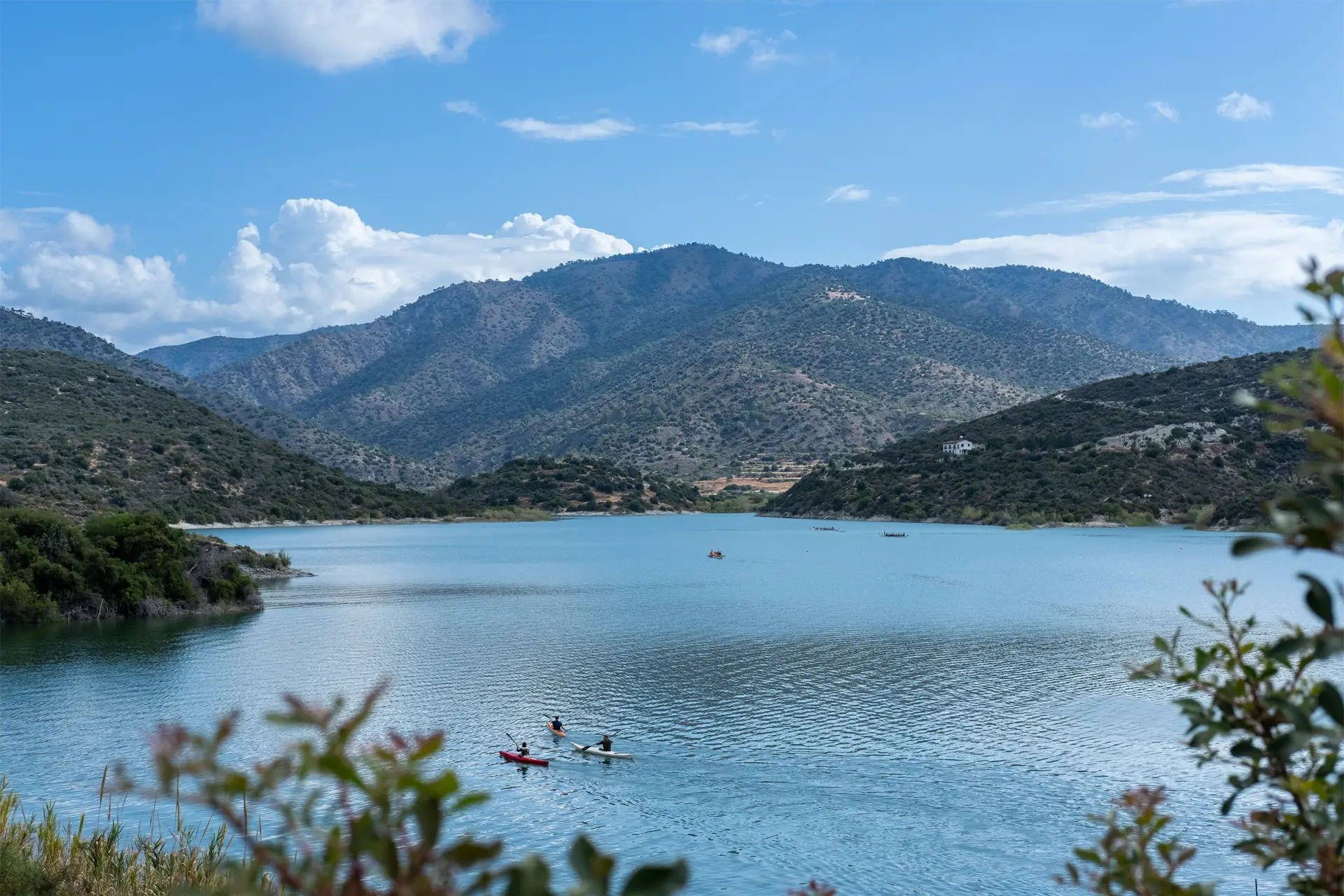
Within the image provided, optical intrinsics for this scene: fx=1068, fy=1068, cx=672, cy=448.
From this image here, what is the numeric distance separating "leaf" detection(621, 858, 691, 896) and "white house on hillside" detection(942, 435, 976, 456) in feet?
Answer: 368

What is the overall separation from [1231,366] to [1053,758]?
336 ft

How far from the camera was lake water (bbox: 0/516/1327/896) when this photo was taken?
19328 millimetres

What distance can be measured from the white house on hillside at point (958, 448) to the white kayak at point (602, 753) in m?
91.3

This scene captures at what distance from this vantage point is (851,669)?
3391 cm

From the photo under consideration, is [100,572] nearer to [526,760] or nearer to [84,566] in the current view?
[84,566]

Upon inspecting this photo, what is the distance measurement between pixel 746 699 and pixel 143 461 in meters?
74.3

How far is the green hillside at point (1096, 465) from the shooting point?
288ft

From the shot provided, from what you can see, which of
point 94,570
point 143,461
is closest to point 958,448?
point 143,461

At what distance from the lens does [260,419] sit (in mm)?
166250

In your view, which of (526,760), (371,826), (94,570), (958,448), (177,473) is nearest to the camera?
(371,826)

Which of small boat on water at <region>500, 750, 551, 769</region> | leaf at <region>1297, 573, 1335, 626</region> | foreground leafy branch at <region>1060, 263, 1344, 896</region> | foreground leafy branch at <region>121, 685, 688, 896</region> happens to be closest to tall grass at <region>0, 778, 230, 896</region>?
foreground leafy branch at <region>121, 685, 688, 896</region>

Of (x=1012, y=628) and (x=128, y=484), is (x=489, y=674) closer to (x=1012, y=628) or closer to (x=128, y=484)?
(x=1012, y=628)

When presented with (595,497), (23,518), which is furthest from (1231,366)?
(23,518)

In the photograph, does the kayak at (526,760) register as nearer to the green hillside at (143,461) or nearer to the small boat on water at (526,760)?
the small boat on water at (526,760)
